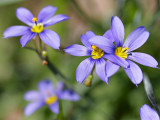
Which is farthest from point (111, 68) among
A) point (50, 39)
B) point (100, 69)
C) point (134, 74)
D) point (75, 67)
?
point (75, 67)

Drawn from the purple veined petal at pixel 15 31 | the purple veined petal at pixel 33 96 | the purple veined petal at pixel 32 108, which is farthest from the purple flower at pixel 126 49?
the purple veined petal at pixel 33 96

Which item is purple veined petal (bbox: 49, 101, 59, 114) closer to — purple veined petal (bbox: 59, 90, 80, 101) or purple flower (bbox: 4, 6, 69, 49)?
purple veined petal (bbox: 59, 90, 80, 101)

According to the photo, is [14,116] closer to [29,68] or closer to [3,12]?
[29,68]

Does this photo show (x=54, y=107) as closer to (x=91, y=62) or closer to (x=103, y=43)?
(x=91, y=62)

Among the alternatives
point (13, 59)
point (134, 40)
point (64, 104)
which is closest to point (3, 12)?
point (13, 59)

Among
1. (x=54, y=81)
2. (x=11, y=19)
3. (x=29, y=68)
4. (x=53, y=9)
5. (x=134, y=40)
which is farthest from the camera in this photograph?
(x=11, y=19)

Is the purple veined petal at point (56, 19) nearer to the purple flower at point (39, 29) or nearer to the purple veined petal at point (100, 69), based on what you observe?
the purple flower at point (39, 29)

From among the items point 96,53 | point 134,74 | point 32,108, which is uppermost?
point 96,53
